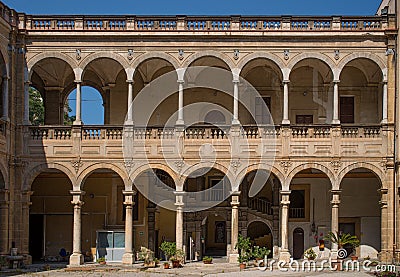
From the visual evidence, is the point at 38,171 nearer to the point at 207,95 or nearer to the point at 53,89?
the point at 53,89

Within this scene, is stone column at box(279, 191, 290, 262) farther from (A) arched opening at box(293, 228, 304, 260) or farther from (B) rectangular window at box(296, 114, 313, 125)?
(B) rectangular window at box(296, 114, 313, 125)

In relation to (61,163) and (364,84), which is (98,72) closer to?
(61,163)

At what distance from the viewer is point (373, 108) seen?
32344 mm

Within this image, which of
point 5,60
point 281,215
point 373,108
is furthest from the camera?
point 373,108

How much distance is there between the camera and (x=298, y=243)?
108 ft

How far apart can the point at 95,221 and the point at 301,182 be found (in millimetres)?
9217

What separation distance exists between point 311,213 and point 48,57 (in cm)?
1303

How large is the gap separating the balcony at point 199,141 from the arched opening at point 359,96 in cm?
326

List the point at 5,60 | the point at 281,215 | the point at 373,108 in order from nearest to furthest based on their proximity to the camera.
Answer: the point at 5,60 → the point at 281,215 → the point at 373,108

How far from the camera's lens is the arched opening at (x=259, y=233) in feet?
122

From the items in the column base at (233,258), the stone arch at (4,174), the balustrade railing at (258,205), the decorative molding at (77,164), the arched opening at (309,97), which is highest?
the arched opening at (309,97)

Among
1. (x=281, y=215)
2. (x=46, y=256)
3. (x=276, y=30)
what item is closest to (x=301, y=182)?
(x=281, y=215)

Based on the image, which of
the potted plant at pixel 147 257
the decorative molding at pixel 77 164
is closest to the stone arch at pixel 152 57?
the decorative molding at pixel 77 164

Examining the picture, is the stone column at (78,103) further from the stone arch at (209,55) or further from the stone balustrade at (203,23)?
the stone arch at (209,55)
